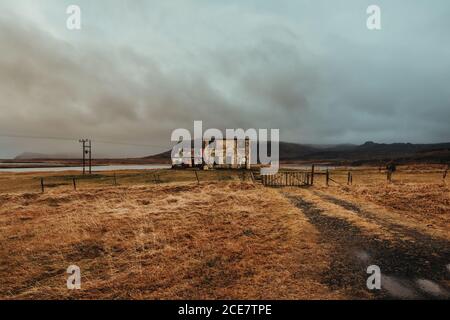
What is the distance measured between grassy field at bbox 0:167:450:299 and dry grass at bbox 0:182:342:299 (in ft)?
0.12

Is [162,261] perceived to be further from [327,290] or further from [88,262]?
[327,290]

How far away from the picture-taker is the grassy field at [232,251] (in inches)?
231

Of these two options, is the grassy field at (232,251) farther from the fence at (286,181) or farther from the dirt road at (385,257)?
the fence at (286,181)

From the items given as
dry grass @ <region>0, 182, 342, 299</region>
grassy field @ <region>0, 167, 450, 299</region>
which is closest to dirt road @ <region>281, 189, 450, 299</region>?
grassy field @ <region>0, 167, 450, 299</region>

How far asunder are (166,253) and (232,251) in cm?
223

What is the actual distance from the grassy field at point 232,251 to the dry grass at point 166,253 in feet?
0.12

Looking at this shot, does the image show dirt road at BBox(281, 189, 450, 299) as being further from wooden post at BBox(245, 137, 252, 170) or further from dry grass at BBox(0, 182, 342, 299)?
wooden post at BBox(245, 137, 252, 170)

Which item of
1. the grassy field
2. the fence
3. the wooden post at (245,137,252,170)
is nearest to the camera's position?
the grassy field

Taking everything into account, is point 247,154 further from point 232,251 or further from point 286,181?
point 232,251

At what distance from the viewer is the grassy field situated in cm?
587

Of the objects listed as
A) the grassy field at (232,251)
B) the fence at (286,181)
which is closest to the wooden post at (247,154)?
the fence at (286,181)

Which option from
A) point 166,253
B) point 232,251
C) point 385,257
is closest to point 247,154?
point 232,251

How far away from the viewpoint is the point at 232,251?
325 inches
